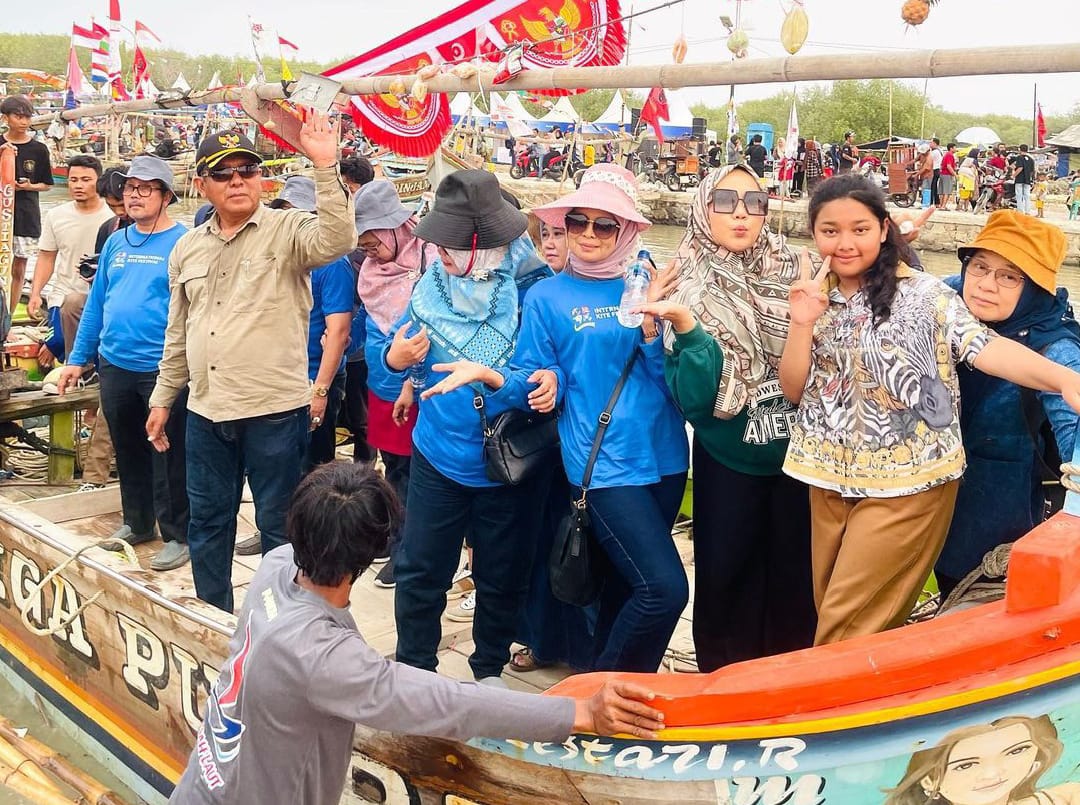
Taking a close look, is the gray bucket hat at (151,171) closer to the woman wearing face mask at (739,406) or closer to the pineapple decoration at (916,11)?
the woman wearing face mask at (739,406)

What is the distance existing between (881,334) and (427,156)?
3.57m

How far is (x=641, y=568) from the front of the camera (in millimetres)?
2811

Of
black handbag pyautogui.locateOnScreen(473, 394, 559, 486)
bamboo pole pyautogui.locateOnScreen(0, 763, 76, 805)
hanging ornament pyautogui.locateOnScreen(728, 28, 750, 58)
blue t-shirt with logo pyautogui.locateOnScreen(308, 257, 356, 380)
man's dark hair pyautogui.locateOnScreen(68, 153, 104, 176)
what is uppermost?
hanging ornament pyautogui.locateOnScreen(728, 28, 750, 58)

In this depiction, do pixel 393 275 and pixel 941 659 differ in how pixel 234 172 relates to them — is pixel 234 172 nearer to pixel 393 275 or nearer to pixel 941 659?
pixel 393 275

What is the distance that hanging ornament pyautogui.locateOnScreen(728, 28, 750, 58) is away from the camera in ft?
9.93

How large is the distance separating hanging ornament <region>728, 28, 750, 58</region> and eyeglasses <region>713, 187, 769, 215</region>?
1.86 ft

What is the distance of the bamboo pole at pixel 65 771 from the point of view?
3510mm

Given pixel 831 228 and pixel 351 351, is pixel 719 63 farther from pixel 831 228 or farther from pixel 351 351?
pixel 351 351

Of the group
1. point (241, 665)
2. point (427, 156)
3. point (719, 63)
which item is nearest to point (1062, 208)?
point (427, 156)

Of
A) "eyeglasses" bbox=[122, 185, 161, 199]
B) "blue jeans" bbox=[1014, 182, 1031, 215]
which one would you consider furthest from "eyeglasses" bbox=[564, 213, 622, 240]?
"blue jeans" bbox=[1014, 182, 1031, 215]

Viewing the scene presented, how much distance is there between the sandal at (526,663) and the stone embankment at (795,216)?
1358 cm

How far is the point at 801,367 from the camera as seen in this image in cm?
251

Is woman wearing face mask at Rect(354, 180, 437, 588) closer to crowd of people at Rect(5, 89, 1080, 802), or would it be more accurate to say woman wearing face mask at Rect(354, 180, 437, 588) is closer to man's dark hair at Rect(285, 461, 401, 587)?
crowd of people at Rect(5, 89, 1080, 802)

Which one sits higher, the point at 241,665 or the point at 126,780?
the point at 241,665
